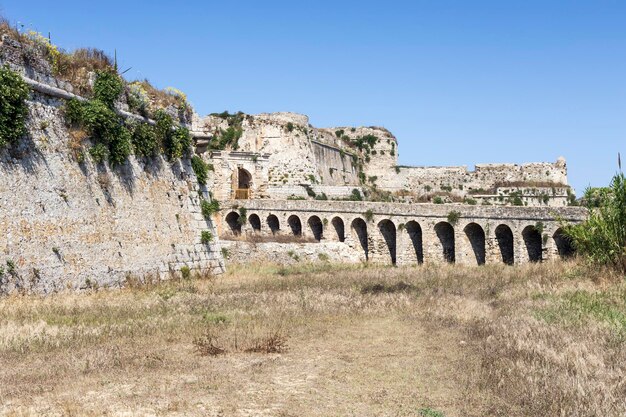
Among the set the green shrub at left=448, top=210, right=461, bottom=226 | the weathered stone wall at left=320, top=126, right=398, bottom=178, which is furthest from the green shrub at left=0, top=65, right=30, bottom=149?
the weathered stone wall at left=320, top=126, right=398, bottom=178

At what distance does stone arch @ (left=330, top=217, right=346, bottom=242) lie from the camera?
3484 centimetres

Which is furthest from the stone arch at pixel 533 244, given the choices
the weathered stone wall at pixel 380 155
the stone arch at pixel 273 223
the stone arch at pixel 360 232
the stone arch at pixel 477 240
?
the weathered stone wall at pixel 380 155

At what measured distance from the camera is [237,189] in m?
39.6

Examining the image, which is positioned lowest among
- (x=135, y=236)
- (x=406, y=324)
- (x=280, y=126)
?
(x=406, y=324)

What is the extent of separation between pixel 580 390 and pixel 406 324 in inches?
204

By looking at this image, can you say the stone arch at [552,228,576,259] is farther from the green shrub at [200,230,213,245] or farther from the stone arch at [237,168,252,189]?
the stone arch at [237,168,252,189]

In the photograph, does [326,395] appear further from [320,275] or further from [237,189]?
[237,189]

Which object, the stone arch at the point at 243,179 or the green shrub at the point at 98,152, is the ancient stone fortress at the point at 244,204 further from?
the green shrub at the point at 98,152

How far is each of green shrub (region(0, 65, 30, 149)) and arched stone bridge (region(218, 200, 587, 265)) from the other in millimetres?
19343

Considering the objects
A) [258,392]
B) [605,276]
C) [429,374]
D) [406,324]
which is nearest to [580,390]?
[429,374]

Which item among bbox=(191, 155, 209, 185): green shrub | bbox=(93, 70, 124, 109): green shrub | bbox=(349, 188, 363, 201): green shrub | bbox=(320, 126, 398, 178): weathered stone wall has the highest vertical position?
bbox=(320, 126, 398, 178): weathered stone wall

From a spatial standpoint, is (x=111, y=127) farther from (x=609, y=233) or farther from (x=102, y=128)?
(x=609, y=233)

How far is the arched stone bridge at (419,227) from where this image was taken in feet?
87.6

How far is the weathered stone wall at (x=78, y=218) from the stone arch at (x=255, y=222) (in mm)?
18427
